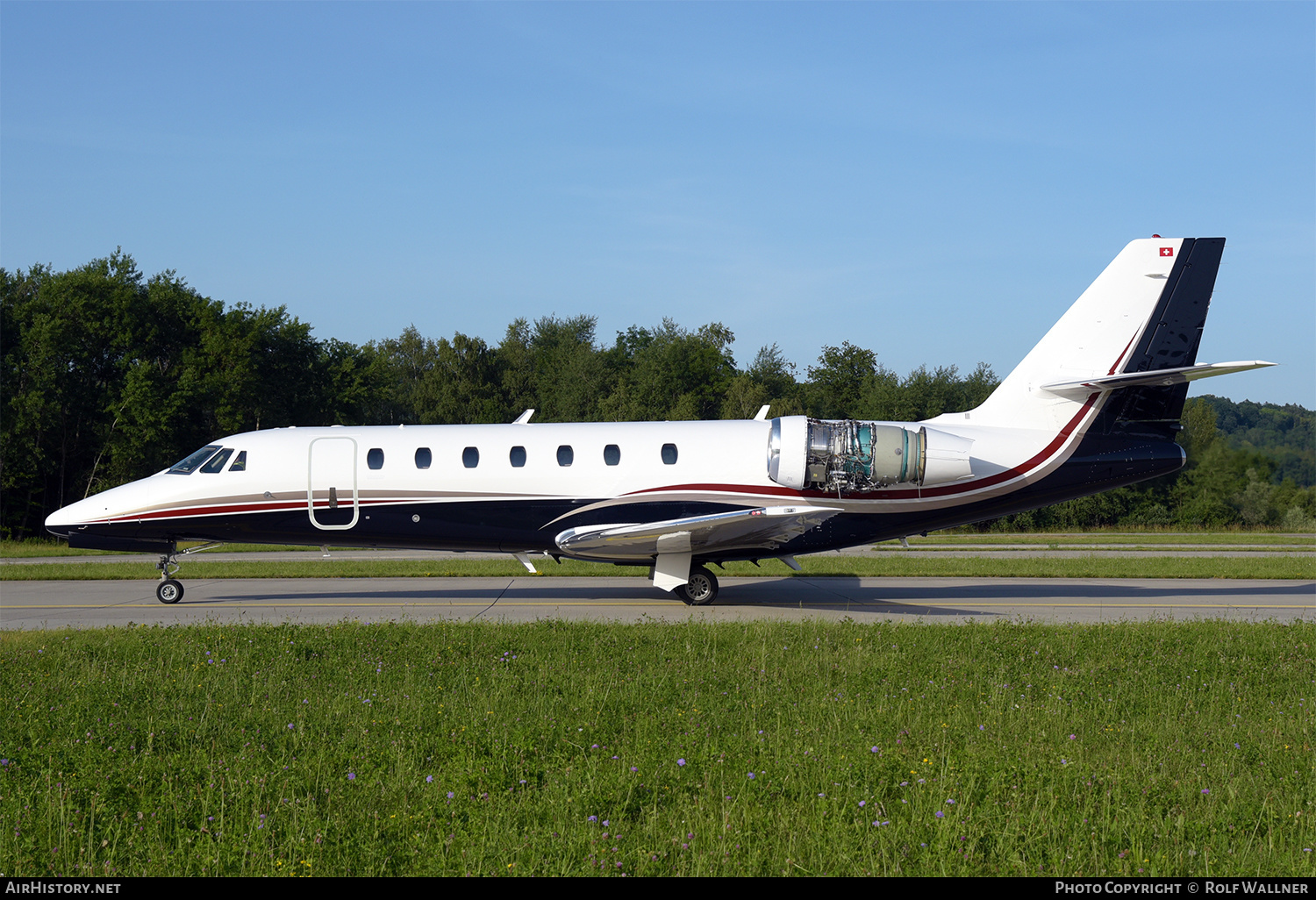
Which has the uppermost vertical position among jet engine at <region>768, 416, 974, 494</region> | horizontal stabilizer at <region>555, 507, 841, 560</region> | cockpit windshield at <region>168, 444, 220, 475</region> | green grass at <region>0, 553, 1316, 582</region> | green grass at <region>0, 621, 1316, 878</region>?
jet engine at <region>768, 416, 974, 494</region>

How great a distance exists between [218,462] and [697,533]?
29.3 feet

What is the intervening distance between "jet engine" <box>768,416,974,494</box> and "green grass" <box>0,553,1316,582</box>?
636cm

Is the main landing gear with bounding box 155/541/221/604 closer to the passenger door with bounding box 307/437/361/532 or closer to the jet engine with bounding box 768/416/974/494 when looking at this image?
the passenger door with bounding box 307/437/361/532

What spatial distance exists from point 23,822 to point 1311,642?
44.8 feet

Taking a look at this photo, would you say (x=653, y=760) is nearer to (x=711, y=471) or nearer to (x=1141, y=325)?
(x=711, y=471)

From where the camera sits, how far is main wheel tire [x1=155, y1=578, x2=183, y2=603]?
1720cm

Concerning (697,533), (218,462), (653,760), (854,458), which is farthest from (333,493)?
(653,760)

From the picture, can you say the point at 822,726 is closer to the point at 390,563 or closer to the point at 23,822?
the point at 23,822

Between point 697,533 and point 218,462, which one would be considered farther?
point 218,462

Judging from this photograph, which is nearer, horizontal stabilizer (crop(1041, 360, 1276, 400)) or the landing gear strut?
horizontal stabilizer (crop(1041, 360, 1276, 400))

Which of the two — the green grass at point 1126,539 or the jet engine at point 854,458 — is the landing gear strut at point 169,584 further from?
Answer: the green grass at point 1126,539

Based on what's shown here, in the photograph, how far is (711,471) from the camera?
16.7m

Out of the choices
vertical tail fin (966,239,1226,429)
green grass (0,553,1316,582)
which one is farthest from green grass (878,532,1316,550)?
vertical tail fin (966,239,1226,429)
